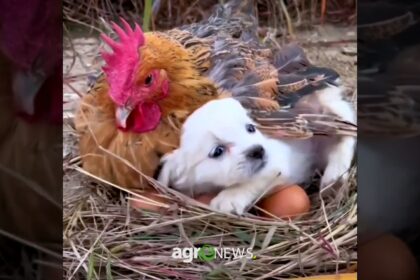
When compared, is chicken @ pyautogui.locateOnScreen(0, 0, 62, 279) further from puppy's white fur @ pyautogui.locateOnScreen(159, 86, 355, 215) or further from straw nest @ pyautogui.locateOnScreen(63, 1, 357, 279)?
puppy's white fur @ pyautogui.locateOnScreen(159, 86, 355, 215)

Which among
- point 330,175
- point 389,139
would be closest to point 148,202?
point 330,175

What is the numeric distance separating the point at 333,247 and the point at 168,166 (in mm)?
303

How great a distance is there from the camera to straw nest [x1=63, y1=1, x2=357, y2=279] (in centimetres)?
118

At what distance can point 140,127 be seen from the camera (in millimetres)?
1173

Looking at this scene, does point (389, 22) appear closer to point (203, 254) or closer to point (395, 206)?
point (395, 206)

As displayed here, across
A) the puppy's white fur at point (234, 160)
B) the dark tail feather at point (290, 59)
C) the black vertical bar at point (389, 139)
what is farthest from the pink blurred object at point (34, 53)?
the black vertical bar at point (389, 139)

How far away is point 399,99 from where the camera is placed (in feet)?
4.03

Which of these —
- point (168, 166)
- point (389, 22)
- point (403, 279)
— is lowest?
point (403, 279)

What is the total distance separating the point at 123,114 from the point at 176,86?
0.10m

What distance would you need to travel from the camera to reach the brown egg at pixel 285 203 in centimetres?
118

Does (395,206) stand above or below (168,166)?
below

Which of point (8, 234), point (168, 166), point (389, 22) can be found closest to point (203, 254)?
point (168, 166)

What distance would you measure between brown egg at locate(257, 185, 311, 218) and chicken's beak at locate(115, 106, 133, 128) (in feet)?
0.84

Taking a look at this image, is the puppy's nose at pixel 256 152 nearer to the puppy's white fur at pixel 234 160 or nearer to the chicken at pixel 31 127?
the puppy's white fur at pixel 234 160
